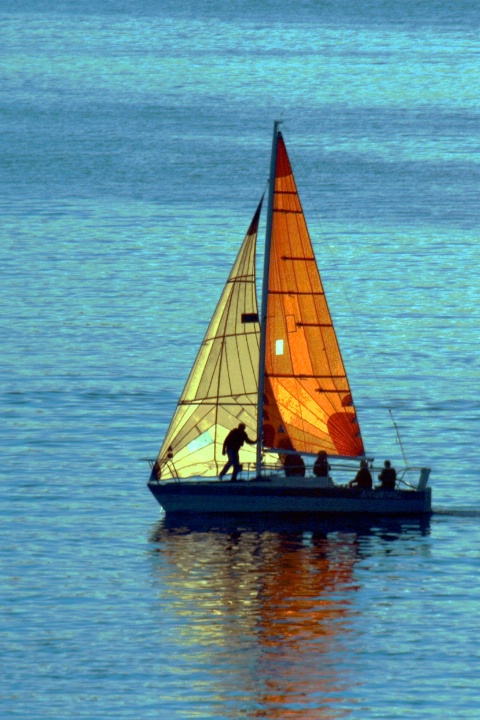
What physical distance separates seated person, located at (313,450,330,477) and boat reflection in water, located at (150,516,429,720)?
1683 mm

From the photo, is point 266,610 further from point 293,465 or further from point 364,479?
point 293,465

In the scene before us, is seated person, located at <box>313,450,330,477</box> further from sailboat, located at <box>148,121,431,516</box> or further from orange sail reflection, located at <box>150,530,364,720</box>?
orange sail reflection, located at <box>150,530,364,720</box>

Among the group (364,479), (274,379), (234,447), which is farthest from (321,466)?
(274,379)

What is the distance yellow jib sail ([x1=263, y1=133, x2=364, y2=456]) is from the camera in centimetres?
6303

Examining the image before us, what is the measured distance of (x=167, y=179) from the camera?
147 meters

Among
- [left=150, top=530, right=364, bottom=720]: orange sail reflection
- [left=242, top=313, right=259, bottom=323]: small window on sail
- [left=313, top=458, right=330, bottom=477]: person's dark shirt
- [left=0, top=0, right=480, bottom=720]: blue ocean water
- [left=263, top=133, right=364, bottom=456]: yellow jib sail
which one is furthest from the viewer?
[left=263, top=133, right=364, bottom=456]: yellow jib sail

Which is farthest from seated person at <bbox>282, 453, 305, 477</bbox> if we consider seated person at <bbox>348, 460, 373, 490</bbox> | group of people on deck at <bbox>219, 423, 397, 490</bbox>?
seated person at <bbox>348, 460, 373, 490</bbox>

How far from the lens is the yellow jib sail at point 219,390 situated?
62594 millimetres

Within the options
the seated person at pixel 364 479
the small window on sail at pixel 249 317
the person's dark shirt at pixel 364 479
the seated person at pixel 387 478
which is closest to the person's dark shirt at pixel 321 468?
the seated person at pixel 364 479

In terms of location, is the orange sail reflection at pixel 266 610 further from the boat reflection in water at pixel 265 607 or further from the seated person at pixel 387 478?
the seated person at pixel 387 478

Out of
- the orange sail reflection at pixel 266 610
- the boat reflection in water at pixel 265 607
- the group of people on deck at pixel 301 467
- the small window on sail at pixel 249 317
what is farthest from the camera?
the small window on sail at pixel 249 317

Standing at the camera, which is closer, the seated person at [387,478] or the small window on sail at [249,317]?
the seated person at [387,478]

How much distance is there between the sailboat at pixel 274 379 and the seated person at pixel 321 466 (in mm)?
154

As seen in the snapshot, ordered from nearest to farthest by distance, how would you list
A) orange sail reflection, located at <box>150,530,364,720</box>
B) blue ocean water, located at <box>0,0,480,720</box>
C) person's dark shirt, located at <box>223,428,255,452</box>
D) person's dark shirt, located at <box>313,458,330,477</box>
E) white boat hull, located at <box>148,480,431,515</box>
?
orange sail reflection, located at <box>150,530,364,720</box> → blue ocean water, located at <box>0,0,480,720</box> → white boat hull, located at <box>148,480,431,515</box> → person's dark shirt, located at <box>313,458,330,477</box> → person's dark shirt, located at <box>223,428,255,452</box>
